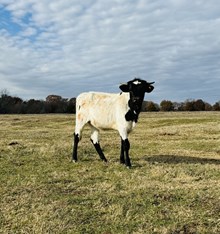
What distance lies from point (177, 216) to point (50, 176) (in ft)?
15.0

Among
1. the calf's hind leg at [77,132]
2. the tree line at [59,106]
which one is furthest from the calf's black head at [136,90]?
the tree line at [59,106]

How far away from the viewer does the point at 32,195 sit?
26.9 feet

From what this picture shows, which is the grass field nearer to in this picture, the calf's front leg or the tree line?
the calf's front leg

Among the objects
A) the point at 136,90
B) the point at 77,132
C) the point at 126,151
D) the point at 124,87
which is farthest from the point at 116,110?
the point at 77,132

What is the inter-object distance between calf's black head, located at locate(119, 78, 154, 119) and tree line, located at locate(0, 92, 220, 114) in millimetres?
84070

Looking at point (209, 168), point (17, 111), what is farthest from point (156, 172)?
point (17, 111)

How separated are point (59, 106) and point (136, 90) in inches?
3499

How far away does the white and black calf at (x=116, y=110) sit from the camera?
11688 mm

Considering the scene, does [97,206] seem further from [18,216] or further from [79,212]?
[18,216]

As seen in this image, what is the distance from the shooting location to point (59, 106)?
9925 cm

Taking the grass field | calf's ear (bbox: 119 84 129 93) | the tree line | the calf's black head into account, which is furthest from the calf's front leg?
the tree line

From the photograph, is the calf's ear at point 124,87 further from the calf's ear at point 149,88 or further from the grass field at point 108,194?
the grass field at point 108,194

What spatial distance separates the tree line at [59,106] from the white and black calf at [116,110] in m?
82.7

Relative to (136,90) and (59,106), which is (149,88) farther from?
(59,106)
